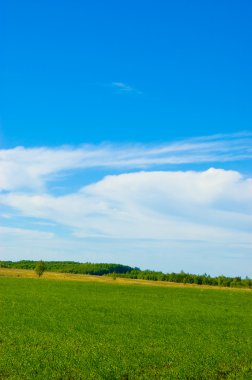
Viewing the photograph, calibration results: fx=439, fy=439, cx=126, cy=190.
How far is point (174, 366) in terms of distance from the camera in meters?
18.7

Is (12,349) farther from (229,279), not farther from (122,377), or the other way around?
(229,279)

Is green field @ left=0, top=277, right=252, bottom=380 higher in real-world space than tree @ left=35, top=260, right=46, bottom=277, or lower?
lower

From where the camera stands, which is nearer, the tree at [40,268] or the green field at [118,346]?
the green field at [118,346]

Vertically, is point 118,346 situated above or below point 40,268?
below

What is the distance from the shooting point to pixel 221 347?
2364cm

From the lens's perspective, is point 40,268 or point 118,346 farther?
point 40,268

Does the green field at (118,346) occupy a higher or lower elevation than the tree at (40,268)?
lower

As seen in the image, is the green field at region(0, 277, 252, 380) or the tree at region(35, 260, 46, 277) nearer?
the green field at region(0, 277, 252, 380)

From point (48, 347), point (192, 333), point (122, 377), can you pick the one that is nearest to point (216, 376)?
point (122, 377)

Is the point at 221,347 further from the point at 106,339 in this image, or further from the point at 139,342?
the point at 106,339

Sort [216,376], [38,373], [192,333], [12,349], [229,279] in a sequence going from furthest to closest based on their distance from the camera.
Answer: [229,279], [192,333], [12,349], [216,376], [38,373]

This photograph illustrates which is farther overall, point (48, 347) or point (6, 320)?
point (6, 320)

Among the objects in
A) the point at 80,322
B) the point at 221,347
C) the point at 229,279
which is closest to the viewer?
the point at 221,347

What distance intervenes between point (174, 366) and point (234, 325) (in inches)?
681
